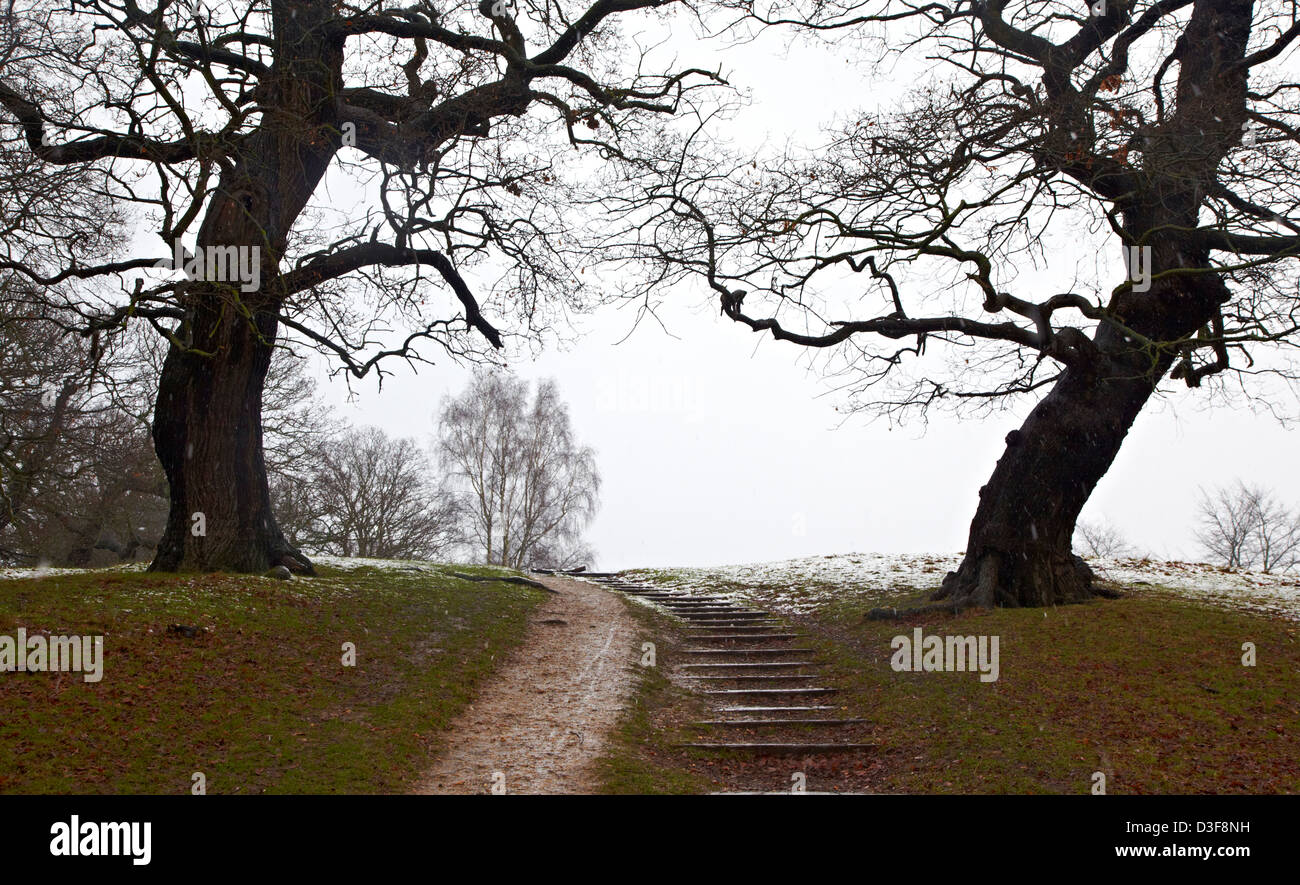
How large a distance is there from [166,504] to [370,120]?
18.4 m

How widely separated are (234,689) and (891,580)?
13119 millimetres

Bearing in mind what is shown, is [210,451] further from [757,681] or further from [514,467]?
[514,467]

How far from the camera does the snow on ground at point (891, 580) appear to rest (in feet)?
44.1

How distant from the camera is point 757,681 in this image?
1059 centimetres

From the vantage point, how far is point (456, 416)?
32.2m

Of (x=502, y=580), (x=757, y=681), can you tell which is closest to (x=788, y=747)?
(x=757, y=681)

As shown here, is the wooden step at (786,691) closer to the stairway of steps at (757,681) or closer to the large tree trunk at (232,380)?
the stairway of steps at (757,681)

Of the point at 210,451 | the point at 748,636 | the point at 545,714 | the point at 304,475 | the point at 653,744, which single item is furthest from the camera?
the point at 304,475

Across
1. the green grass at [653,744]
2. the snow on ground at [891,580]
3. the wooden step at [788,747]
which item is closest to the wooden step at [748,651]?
the green grass at [653,744]

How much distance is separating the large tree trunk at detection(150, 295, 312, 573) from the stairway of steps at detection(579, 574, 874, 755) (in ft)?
24.0

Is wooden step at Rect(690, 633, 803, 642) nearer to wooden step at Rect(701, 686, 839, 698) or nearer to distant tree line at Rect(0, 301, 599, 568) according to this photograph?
wooden step at Rect(701, 686, 839, 698)

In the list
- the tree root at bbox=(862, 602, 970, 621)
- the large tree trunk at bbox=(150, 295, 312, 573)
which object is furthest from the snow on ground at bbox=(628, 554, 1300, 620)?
the large tree trunk at bbox=(150, 295, 312, 573)
